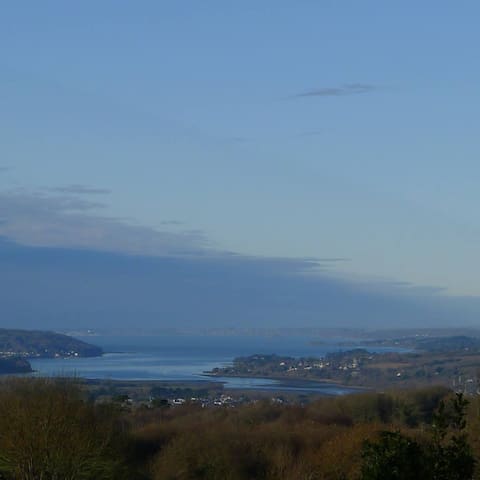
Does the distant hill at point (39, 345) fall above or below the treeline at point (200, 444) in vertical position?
above

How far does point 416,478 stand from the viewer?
43.4ft

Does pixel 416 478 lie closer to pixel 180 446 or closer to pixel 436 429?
pixel 436 429

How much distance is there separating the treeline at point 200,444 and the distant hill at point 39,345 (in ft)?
182

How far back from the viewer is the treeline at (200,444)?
1434cm

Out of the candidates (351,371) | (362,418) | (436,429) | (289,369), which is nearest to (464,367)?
(351,371)

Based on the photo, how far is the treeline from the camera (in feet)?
47.0

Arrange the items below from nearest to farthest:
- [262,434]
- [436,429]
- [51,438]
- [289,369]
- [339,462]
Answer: [436,429] < [51,438] < [339,462] < [262,434] < [289,369]

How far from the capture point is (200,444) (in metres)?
39.7

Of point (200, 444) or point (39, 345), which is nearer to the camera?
point (200, 444)

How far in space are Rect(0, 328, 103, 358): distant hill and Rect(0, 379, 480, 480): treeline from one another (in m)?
55.4

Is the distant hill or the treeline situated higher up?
the distant hill

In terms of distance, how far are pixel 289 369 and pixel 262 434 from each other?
77.5 m

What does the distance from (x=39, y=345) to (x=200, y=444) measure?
76.8 metres

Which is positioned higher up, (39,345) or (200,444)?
(39,345)
